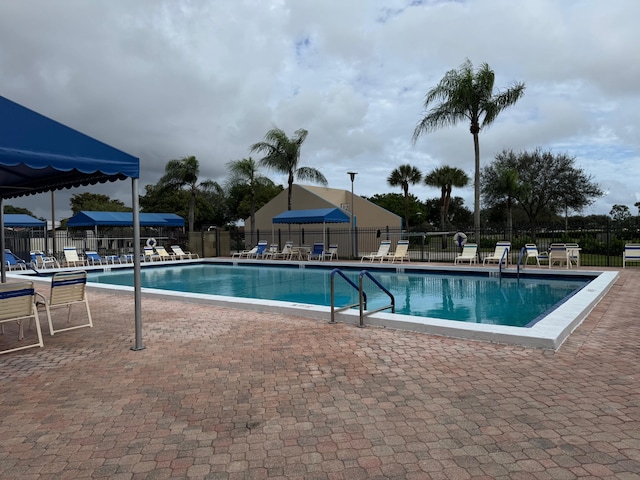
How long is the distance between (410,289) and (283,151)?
14.0 meters

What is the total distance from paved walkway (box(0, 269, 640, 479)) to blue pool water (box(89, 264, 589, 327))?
315cm

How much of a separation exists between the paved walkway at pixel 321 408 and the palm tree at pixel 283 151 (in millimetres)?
18943

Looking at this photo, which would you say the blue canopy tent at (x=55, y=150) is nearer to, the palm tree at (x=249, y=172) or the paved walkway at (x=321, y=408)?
Answer: the paved walkway at (x=321, y=408)

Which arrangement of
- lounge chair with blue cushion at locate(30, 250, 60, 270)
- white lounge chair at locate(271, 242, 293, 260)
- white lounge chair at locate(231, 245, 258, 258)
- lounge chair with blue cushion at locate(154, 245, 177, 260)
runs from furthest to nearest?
white lounge chair at locate(231, 245, 258, 258) → lounge chair with blue cushion at locate(154, 245, 177, 260) → white lounge chair at locate(271, 242, 293, 260) → lounge chair with blue cushion at locate(30, 250, 60, 270)

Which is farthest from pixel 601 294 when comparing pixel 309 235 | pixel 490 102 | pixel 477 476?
pixel 309 235

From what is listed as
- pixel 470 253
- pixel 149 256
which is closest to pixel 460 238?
pixel 470 253

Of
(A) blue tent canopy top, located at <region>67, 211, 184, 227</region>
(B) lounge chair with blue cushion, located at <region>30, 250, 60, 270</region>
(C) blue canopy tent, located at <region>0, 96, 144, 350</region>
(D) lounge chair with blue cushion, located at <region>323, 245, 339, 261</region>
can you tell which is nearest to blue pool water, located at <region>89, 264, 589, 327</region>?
(B) lounge chair with blue cushion, located at <region>30, 250, 60, 270</region>

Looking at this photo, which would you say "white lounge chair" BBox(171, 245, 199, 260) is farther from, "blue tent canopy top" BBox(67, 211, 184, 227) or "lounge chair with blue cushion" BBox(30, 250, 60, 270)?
"lounge chair with blue cushion" BBox(30, 250, 60, 270)

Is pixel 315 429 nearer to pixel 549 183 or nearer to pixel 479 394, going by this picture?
pixel 479 394

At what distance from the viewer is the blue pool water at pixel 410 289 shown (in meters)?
8.50

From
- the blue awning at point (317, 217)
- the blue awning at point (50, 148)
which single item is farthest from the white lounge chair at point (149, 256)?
the blue awning at point (50, 148)

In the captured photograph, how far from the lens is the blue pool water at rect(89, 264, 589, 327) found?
8.50m

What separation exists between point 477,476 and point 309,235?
77.6 ft

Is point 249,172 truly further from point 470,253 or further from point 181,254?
point 470,253
